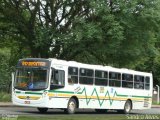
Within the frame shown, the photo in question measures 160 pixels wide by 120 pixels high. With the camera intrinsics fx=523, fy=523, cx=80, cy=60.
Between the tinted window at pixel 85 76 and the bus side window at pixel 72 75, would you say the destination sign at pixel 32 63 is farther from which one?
the tinted window at pixel 85 76

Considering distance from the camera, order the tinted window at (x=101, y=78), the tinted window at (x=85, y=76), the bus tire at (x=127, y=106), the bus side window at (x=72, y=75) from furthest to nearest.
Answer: the bus tire at (x=127, y=106)
the tinted window at (x=101, y=78)
the tinted window at (x=85, y=76)
the bus side window at (x=72, y=75)

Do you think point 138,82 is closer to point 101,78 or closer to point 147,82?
point 147,82

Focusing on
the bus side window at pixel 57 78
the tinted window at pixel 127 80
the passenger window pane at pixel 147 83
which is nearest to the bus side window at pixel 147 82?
the passenger window pane at pixel 147 83

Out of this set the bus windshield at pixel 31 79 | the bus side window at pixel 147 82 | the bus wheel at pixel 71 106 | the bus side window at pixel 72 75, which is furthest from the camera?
the bus side window at pixel 147 82

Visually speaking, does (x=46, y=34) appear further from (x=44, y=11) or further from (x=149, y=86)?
(x=149, y=86)

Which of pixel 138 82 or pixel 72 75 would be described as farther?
pixel 138 82

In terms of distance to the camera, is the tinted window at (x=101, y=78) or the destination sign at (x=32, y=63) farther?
the tinted window at (x=101, y=78)

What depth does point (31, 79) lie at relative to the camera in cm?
2781

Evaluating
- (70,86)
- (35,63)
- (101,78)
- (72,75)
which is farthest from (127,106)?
(35,63)

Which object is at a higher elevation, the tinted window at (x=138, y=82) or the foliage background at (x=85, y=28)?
the foliage background at (x=85, y=28)

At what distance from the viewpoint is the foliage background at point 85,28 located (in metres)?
35.4

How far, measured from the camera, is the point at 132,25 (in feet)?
117

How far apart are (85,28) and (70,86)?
7447 mm

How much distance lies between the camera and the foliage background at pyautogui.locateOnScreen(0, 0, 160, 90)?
116ft
